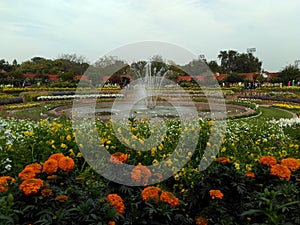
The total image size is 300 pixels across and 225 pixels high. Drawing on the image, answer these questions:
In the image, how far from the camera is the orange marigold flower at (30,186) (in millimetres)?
1795

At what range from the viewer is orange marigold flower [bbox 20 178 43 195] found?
1.79 metres

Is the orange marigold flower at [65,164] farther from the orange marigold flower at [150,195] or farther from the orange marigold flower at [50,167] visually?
the orange marigold flower at [150,195]

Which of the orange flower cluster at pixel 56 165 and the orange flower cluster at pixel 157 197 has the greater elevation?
the orange flower cluster at pixel 56 165

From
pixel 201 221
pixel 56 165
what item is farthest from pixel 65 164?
pixel 201 221

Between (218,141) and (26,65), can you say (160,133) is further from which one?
(26,65)

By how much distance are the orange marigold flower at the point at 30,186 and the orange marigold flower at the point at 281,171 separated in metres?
1.50

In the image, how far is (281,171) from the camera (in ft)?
6.95

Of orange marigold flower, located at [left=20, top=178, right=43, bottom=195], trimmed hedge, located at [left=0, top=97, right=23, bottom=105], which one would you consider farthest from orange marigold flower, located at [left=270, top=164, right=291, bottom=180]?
trimmed hedge, located at [left=0, top=97, right=23, bottom=105]

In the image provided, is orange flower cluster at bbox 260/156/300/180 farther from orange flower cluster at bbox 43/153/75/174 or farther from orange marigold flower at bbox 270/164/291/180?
orange flower cluster at bbox 43/153/75/174

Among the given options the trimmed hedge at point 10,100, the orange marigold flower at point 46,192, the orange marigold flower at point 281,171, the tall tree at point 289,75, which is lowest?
the trimmed hedge at point 10,100

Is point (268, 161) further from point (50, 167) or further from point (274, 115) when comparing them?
point (274, 115)

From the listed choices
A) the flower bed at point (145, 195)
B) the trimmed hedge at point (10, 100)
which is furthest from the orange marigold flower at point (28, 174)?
the trimmed hedge at point (10, 100)

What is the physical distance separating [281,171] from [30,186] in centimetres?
159

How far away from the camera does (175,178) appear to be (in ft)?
9.06
